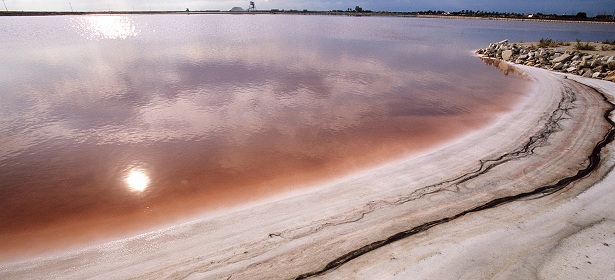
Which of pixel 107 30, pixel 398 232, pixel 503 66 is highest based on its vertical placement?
pixel 107 30

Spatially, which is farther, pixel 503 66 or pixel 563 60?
pixel 503 66

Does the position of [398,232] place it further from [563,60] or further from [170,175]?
[563,60]

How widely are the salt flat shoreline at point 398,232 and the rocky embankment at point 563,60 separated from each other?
46.7 feet

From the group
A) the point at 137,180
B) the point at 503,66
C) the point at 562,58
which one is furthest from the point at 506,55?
the point at 137,180

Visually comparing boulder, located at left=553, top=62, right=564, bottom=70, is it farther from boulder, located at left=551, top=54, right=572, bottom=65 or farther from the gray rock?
the gray rock

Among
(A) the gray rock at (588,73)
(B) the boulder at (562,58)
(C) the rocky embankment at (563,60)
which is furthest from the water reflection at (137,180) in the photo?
(B) the boulder at (562,58)

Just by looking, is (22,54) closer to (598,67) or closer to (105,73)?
(105,73)

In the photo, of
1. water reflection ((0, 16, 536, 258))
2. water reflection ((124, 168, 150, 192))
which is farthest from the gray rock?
water reflection ((124, 168, 150, 192))

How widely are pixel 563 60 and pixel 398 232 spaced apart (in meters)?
23.4

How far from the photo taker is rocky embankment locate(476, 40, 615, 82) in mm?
17031

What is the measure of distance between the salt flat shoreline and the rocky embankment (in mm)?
14226

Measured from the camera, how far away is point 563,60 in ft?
66.4

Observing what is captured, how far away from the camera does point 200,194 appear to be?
21.2 ft

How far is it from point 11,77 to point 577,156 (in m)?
25.1
